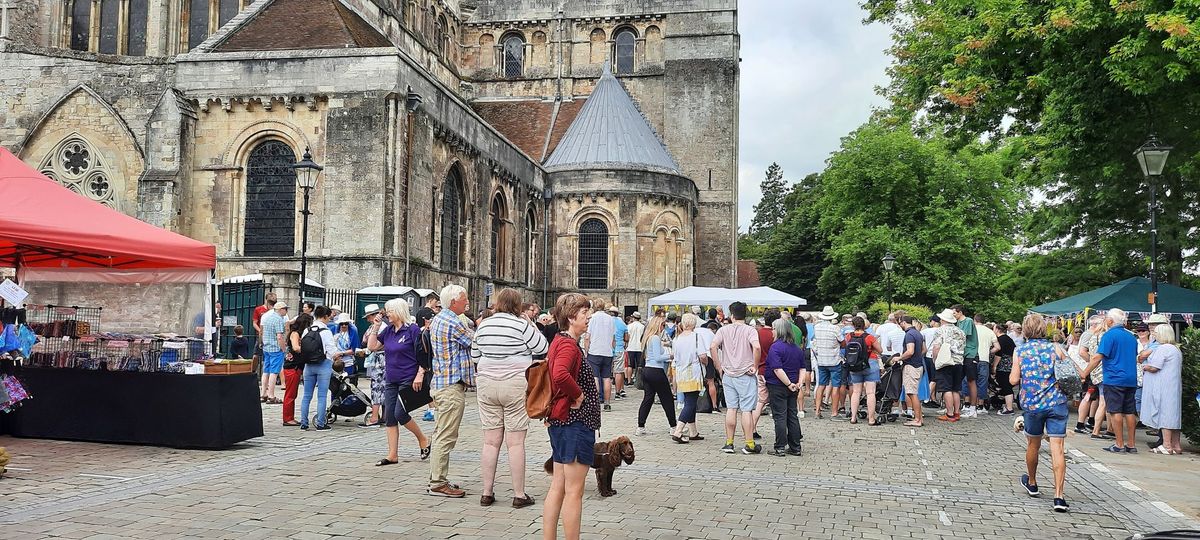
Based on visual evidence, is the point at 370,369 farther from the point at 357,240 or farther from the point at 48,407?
the point at 357,240

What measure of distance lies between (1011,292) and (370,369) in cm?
3229

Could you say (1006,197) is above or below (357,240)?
above

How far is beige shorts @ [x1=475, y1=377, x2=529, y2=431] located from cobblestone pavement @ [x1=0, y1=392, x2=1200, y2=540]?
→ 669mm

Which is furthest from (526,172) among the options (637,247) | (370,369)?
(370,369)

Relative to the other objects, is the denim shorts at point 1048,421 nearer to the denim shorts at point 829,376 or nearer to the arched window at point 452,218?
the denim shorts at point 829,376

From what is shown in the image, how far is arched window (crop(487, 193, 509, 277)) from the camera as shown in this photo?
3269cm

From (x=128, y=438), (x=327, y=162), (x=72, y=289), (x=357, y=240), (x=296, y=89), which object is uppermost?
(x=296, y=89)

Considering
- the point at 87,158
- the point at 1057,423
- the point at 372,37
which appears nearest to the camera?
the point at 1057,423

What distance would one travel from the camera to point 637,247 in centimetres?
3725

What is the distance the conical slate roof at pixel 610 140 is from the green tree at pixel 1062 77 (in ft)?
65.9

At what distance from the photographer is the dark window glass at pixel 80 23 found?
30.6 meters

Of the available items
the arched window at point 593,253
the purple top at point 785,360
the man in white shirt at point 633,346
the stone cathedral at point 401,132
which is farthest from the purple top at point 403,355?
the arched window at point 593,253

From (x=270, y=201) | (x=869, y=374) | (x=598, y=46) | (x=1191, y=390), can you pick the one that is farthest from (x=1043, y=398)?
(x=598, y=46)

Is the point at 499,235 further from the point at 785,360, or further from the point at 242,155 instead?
the point at 785,360
